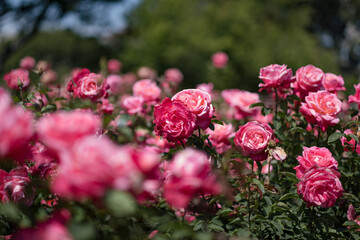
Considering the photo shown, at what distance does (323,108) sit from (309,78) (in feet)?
0.89

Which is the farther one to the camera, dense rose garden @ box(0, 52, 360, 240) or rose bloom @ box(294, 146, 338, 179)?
rose bloom @ box(294, 146, 338, 179)

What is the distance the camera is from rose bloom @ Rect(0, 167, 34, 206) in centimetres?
105

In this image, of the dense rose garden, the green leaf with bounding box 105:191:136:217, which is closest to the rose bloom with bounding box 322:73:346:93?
the dense rose garden

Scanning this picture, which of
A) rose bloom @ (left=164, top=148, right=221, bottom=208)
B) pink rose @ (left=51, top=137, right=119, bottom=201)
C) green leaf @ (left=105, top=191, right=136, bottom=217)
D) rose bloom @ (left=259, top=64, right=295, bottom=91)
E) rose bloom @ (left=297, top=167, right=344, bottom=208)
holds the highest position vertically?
pink rose @ (left=51, top=137, right=119, bottom=201)

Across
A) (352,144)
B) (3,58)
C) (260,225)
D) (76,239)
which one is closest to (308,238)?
(260,225)

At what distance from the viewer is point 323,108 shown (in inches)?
61.1

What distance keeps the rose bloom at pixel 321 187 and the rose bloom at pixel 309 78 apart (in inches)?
24.3

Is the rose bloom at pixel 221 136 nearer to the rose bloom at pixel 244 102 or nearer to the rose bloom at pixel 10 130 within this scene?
the rose bloom at pixel 244 102

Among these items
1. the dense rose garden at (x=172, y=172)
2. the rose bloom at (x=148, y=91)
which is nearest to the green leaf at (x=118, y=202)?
the dense rose garden at (x=172, y=172)

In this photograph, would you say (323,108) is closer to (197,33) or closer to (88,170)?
(88,170)

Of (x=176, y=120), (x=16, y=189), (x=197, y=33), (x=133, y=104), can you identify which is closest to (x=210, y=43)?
(x=197, y=33)

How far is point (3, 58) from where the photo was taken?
27.9ft

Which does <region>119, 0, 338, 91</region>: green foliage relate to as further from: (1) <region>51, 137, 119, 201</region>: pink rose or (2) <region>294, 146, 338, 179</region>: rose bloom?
(1) <region>51, 137, 119, 201</region>: pink rose

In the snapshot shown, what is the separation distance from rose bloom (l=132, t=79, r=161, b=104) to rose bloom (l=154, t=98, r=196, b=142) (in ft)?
3.28
